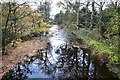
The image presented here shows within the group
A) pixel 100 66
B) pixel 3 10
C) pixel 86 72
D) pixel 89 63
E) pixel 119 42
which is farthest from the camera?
pixel 3 10

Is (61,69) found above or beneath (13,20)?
beneath

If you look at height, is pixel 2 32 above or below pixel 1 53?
above

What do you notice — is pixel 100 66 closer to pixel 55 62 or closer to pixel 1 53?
pixel 55 62

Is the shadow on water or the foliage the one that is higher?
the foliage

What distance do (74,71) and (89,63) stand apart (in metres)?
2.30

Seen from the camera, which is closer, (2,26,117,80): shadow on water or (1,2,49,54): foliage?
(2,26,117,80): shadow on water

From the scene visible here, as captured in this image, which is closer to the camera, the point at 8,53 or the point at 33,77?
the point at 33,77

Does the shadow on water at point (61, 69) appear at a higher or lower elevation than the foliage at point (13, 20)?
lower

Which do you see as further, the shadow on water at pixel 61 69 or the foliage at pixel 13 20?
the foliage at pixel 13 20

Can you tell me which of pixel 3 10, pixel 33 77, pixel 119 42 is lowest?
pixel 33 77

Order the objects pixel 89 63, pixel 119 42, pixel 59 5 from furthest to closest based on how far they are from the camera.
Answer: pixel 59 5
pixel 89 63
pixel 119 42

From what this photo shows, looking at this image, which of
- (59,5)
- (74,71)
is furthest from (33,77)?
(59,5)

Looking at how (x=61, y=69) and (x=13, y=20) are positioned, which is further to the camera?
(x=13, y=20)

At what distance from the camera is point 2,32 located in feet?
64.3
